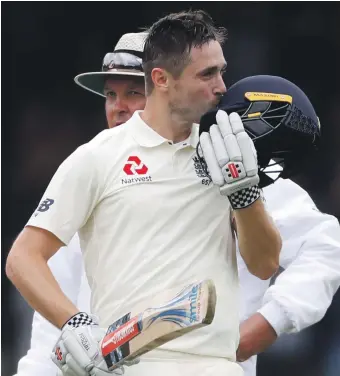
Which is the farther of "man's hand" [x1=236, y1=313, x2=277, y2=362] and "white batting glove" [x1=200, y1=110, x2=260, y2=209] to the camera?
"man's hand" [x1=236, y1=313, x2=277, y2=362]

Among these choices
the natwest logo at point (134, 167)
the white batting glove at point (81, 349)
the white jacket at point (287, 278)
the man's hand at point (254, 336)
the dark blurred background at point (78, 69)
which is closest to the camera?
the white batting glove at point (81, 349)

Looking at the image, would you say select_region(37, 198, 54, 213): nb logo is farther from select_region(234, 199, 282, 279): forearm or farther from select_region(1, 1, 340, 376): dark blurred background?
select_region(1, 1, 340, 376): dark blurred background

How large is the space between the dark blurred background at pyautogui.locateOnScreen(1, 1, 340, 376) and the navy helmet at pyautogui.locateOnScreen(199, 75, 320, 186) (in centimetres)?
278

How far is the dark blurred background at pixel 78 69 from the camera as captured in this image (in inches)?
248

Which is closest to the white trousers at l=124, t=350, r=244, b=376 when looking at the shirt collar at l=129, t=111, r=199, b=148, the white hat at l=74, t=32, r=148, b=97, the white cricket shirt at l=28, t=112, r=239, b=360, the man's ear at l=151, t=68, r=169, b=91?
the white cricket shirt at l=28, t=112, r=239, b=360

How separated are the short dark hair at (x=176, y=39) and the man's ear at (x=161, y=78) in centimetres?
2

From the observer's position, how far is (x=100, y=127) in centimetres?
654

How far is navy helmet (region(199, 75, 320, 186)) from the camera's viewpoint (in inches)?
130

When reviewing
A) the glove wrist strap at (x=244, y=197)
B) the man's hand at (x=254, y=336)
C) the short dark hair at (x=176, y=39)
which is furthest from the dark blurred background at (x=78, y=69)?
the glove wrist strap at (x=244, y=197)

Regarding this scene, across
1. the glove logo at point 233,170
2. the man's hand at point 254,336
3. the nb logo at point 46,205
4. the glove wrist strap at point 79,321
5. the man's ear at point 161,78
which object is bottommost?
the man's hand at point 254,336

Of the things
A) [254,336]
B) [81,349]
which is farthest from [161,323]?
[254,336]

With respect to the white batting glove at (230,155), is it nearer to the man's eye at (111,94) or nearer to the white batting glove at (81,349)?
the white batting glove at (81,349)

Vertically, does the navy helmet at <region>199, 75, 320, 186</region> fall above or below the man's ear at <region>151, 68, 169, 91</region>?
below

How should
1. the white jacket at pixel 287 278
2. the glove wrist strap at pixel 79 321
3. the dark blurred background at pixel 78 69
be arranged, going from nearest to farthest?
the glove wrist strap at pixel 79 321 < the white jacket at pixel 287 278 < the dark blurred background at pixel 78 69
